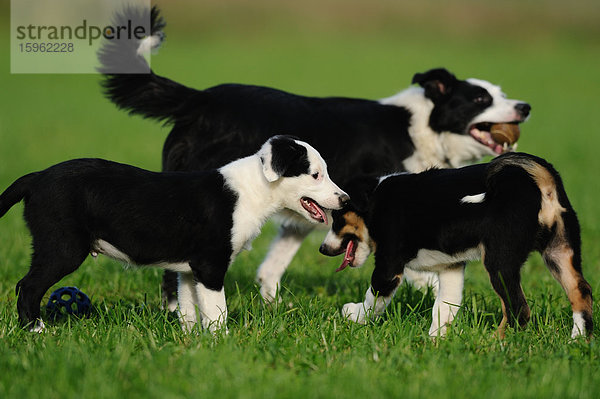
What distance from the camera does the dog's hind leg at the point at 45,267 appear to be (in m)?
4.55

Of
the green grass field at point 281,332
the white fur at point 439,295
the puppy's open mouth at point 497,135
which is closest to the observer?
the green grass field at point 281,332

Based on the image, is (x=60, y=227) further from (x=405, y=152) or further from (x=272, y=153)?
(x=405, y=152)

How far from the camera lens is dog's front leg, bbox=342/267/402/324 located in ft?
16.4

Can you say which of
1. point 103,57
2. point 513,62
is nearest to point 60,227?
point 103,57

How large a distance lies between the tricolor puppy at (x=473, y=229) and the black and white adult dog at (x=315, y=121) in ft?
4.08

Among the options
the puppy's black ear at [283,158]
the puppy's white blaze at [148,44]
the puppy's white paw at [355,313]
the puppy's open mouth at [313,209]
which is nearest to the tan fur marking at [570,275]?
the puppy's white paw at [355,313]

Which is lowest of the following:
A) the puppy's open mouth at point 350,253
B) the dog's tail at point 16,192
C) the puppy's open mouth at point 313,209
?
the puppy's open mouth at point 350,253

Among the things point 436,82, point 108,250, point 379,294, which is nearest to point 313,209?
point 379,294

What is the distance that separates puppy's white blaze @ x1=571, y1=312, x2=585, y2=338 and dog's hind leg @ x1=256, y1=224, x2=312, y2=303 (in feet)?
8.57

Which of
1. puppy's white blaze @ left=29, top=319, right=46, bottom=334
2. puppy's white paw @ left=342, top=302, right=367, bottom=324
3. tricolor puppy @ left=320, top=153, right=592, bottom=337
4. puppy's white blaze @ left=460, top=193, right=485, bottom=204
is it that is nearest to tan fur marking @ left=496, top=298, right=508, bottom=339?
tricolor puppy @ left=320, top=153, right=592, bottom=337

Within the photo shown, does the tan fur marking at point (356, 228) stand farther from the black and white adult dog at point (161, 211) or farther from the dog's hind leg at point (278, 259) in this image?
the dog's hind leg at point (278, 259)

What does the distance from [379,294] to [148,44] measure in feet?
9.00

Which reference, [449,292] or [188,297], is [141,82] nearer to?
[188,297]

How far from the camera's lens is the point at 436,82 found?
6895mm
